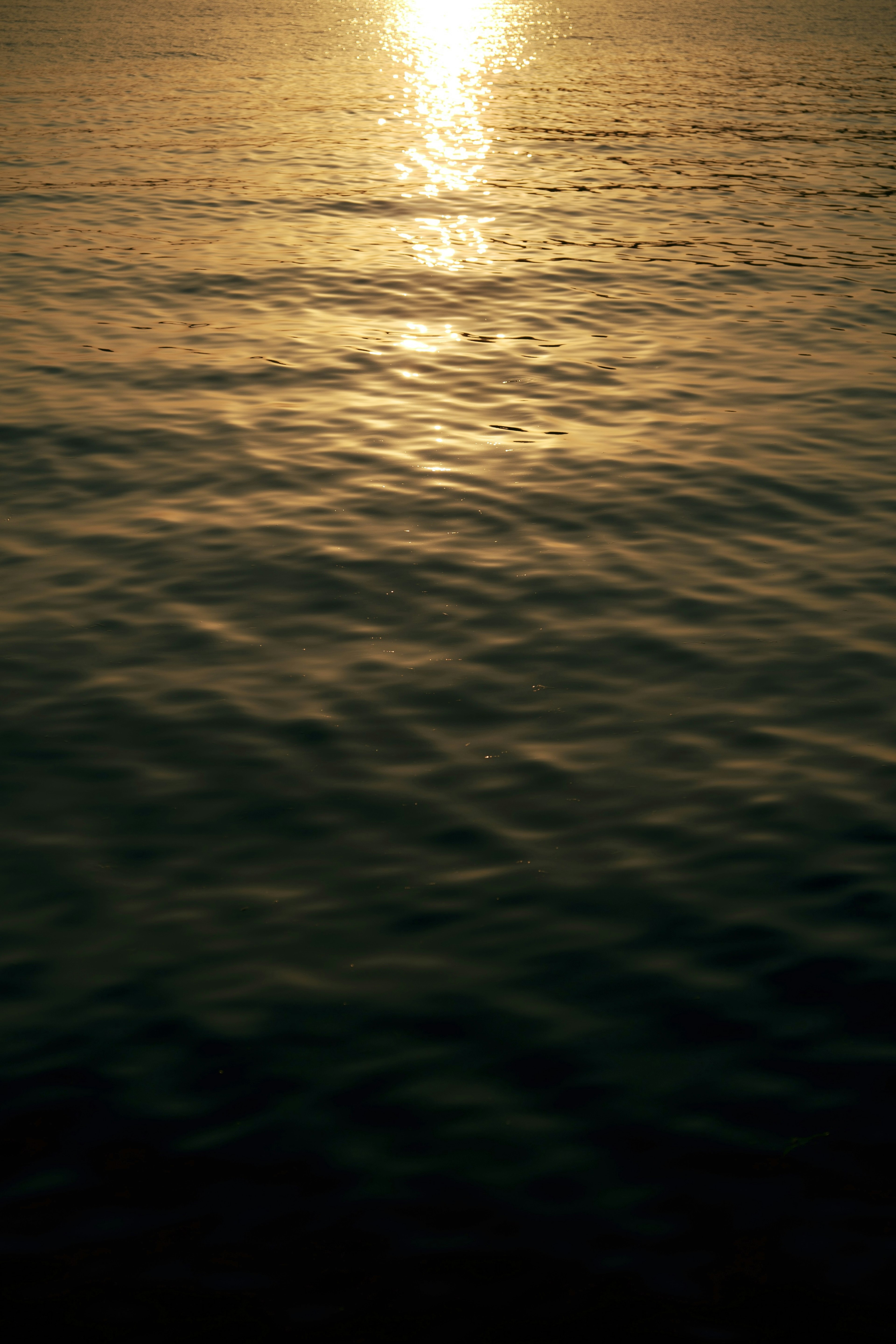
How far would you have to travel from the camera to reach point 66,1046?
288 inches

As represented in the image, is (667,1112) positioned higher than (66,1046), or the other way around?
(66,1046)

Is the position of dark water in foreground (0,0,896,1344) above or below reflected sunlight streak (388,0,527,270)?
below

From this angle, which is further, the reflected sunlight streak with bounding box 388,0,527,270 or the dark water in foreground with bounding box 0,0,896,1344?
the reflected sunlight streak with bounding box 388,0,527,270

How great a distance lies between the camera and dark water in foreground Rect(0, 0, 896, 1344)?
6.28 metres

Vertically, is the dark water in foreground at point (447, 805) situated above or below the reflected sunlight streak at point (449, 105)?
below

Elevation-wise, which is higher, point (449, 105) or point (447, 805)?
point (449, 105)

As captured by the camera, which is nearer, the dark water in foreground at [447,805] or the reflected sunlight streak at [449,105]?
the dark water in foreground at [447,805]

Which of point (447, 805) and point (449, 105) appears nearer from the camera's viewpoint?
point (447, 805)

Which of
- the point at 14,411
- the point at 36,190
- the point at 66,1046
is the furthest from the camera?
the point at 36,190

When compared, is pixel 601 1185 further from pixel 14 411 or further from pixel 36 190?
pixel 36 190

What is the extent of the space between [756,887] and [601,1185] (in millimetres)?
2850

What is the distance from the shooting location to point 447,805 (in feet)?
31.2

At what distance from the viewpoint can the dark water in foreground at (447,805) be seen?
6277 mm

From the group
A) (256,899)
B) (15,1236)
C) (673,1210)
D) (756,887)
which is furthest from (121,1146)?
(756,887)
